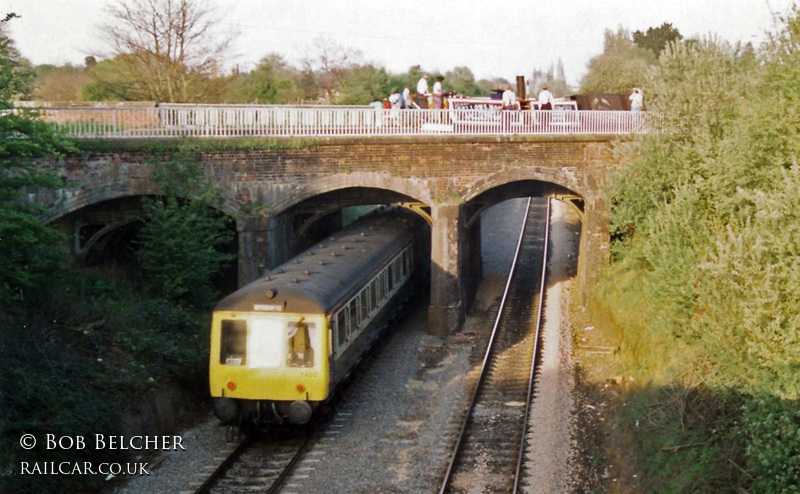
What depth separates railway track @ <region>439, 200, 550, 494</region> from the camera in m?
12.3

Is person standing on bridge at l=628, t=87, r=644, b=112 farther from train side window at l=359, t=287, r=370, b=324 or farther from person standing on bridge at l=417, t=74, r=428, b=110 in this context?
train side window at l=359, t=287, r=370, b=324

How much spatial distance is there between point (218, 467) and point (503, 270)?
16.5m

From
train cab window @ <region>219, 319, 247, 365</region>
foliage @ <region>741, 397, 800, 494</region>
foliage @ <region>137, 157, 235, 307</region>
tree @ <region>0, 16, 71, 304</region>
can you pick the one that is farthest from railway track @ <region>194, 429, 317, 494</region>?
foliage @ <region>741, 397, 800, 494</region>

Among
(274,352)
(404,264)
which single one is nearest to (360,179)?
(404,264)

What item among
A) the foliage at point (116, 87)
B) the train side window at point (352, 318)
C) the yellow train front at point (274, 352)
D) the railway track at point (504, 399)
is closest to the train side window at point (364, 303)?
the train side window at point (352, 318)

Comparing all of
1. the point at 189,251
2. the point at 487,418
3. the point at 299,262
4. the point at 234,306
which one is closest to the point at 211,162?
the point at 189,251

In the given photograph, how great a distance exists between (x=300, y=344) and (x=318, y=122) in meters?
8.62

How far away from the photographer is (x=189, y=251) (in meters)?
18.0

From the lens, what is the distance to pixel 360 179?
66.5 ft

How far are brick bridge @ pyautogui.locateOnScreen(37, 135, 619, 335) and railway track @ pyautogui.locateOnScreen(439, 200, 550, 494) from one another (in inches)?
71.3

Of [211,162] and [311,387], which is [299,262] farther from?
[211,162]

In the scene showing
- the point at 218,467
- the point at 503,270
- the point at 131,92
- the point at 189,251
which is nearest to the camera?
the point at 218,467

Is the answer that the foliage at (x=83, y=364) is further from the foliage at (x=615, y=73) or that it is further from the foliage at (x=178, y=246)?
the foliage at (x=615, y=73)

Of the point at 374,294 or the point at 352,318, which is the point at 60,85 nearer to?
the point at 374,294
